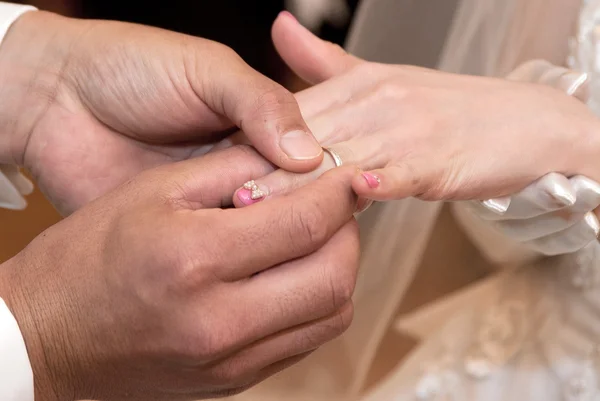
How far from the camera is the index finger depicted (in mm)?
525

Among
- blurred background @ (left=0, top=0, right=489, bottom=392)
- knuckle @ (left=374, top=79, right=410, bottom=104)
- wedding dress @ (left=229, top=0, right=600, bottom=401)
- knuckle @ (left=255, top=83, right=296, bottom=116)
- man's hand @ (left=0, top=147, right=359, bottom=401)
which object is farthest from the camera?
blurred background @ (left=0, top=0, right=489, bottom=392)

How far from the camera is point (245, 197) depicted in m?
0.60

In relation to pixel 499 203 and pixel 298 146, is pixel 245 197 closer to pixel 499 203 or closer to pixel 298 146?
pixel 298 146

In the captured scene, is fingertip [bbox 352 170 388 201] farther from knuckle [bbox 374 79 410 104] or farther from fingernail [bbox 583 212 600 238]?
fingernail [bbox 583 212 600 238]

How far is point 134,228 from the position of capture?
523 millimetres

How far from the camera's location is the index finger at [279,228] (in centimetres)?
53

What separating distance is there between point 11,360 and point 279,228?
0.26 metres

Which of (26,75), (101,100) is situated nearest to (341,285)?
(101,100)

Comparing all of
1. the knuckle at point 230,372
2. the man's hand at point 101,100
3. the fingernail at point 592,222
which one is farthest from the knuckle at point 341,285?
the fingernail at point 592,222

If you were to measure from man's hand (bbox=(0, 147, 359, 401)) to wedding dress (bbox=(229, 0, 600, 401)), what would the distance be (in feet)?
1.28

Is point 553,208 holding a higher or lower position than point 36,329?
higher

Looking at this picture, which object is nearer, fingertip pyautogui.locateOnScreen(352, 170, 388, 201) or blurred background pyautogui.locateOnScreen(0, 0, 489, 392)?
fingertip pyautogui.locateOnScreen(352, 170, 388, 201)

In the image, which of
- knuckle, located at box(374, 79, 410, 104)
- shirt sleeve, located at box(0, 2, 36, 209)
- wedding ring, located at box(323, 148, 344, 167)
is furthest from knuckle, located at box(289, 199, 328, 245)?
shirt sleeve, located at box(0, 2, 36, 209)

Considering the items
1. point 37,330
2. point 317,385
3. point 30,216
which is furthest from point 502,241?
point 30,216
